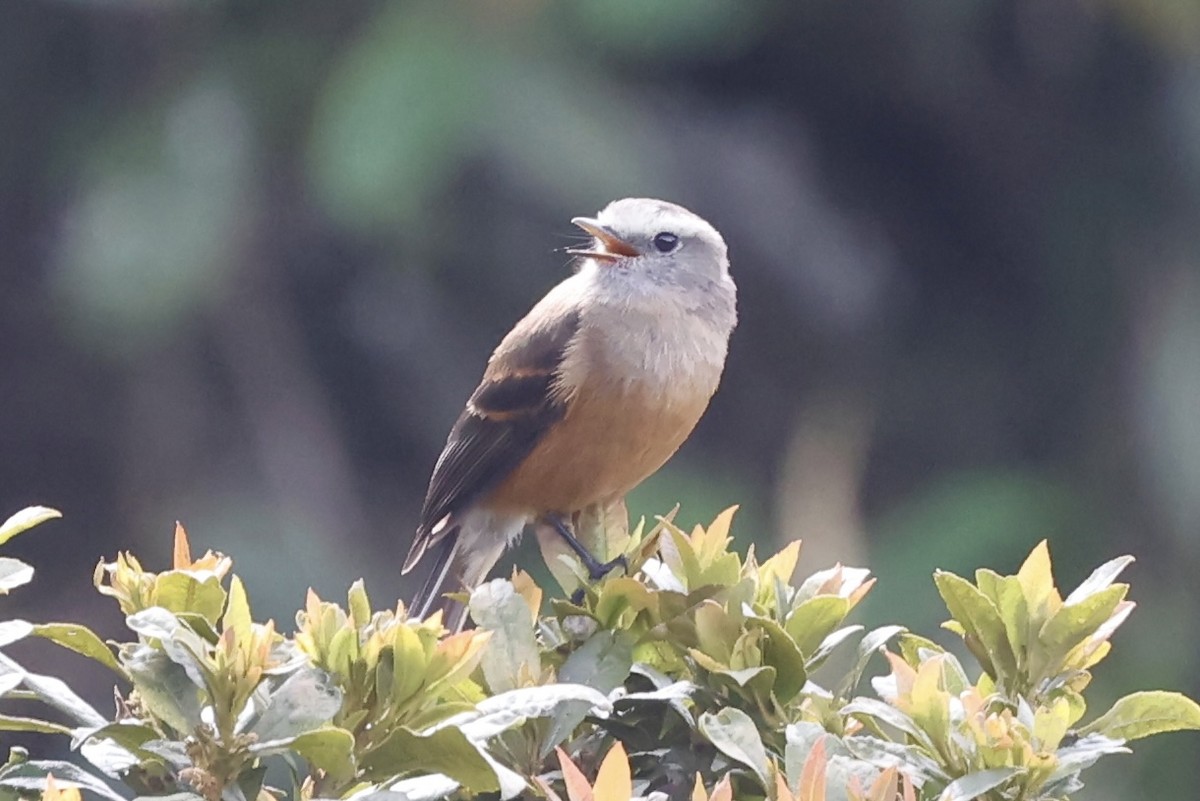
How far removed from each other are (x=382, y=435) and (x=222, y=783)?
19.6ft

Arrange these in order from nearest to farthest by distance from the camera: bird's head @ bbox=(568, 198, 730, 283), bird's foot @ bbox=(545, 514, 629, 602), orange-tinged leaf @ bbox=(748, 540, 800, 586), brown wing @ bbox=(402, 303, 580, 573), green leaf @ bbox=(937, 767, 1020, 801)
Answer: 1. green leaf @ bbox=(937, 767, 1020, 801)
2. orange-tinged leaf @ bbox=(748, 540, 800, 586)
3. bird's foot @ bbox=(545, 514, 629, 602)
4. brown wing @ bbox=(402, 303, 580, 573)
5. bird's head @ bbox=(568, 198, 730, 283)

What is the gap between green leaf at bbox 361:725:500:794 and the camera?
1912 mm

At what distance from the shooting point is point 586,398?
4125mm

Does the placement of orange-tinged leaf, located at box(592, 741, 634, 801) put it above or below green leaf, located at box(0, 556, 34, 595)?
below

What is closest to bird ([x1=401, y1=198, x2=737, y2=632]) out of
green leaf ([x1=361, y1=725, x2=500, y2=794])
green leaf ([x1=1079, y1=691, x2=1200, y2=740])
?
green leaf ([x1=1079, y1=691, x2=1200, y2=740])

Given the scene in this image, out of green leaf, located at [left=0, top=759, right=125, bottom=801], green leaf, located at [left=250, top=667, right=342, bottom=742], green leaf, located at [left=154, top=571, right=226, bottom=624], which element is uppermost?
green leaf, located at [left=154, top=571, right=226, bottom=624]

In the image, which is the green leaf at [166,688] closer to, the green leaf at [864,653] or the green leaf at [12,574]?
the green leaf at [12,574]

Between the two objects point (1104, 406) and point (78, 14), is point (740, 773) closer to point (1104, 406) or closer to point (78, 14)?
point (1104, 406)

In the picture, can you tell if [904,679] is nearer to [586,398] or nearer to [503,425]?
[586,398]

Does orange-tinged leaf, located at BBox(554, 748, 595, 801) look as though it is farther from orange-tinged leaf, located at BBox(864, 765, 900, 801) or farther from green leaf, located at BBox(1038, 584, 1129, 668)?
green leaf, located at BBox(1038, 584, 1129, 668)

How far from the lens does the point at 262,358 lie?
24.9 feet

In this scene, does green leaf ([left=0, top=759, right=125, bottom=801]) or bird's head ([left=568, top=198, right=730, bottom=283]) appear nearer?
green leaf ([left=0, top=759, right=125, bottom=801])

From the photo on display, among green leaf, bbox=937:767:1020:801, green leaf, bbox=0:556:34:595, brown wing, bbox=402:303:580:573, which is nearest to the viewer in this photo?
green leaf, bbox=937:767:1020:801

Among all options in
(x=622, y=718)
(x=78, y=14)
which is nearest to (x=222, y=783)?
(x=622, y=718)
